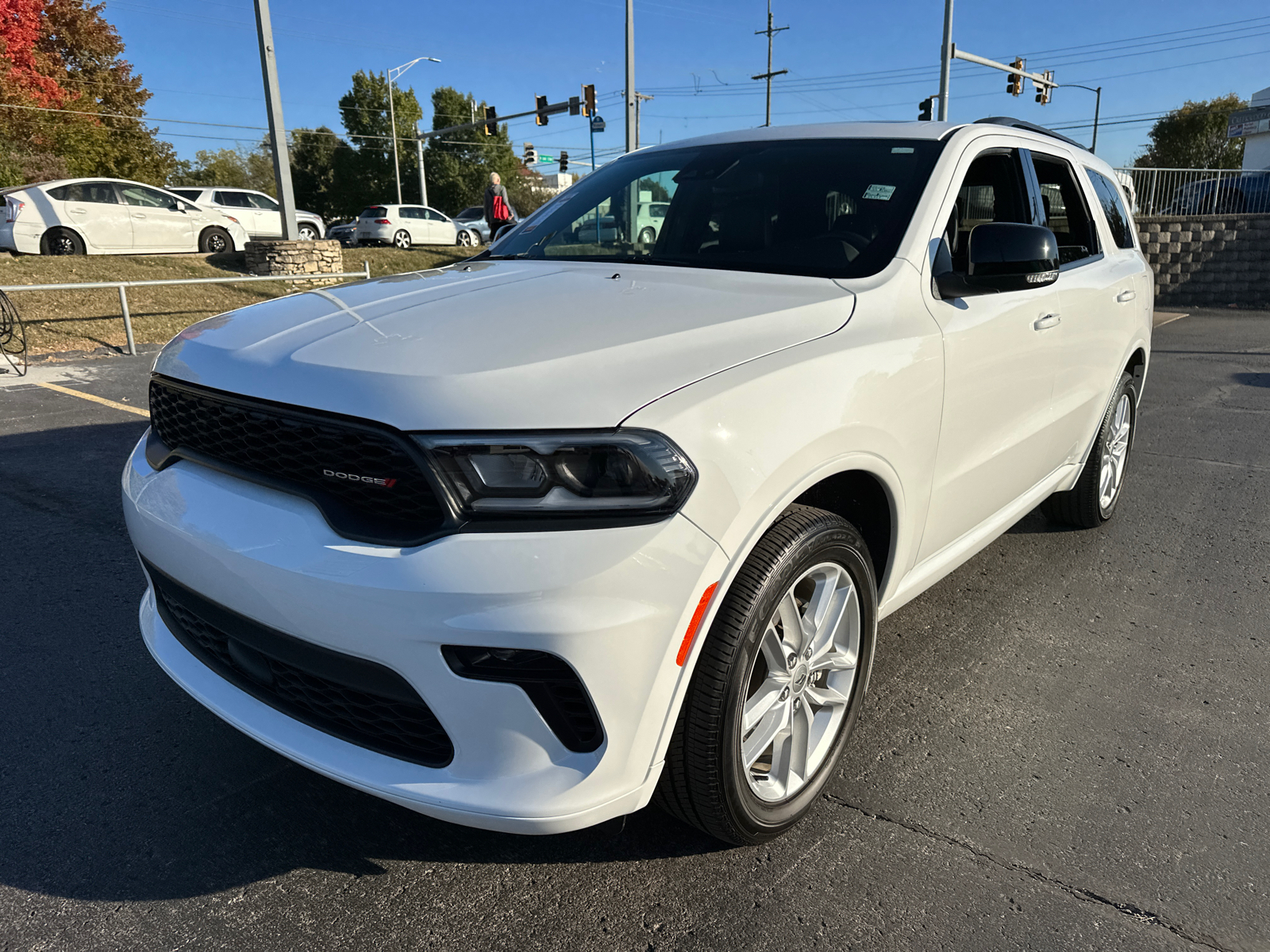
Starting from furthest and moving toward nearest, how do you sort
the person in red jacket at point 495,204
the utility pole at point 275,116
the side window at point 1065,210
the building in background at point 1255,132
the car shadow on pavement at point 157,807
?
the building in background at point 1255,132
the person in red jacket at point 495,204
the utility pole at point 275,116
the side window at point 1065,210
the car shadow on pavement at point 157,807

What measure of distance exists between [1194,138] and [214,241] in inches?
2532

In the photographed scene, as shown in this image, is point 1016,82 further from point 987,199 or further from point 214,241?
point 987,199

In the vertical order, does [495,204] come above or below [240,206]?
below

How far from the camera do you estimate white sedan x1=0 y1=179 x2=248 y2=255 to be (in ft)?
52.1

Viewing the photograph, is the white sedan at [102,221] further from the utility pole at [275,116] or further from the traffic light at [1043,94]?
the traffic light at [1043,94]

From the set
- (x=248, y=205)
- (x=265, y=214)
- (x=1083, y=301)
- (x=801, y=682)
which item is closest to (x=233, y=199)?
(x=248, y=205)

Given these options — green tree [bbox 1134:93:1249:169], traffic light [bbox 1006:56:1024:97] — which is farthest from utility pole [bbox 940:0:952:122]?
green tree [bbox 1134:93:1249:169]

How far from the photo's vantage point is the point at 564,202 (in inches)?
147

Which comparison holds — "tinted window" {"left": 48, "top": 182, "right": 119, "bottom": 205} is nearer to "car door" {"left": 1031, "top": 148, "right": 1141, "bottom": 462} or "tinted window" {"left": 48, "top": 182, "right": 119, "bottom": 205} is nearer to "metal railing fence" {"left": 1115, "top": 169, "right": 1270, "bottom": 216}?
"car door" {"left": 1031, "top": 148, "right": 1141, "bottom": 462}

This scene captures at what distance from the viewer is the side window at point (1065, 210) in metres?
3.67

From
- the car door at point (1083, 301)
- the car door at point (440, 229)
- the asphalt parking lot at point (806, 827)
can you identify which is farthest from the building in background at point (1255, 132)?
the asphalt parking lot at point (806, 827)

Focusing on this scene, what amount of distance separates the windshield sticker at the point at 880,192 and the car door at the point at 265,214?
21804 millimetres

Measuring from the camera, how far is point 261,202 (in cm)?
2319

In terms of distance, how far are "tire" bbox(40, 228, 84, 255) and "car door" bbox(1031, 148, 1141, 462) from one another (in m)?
→ 17.5
